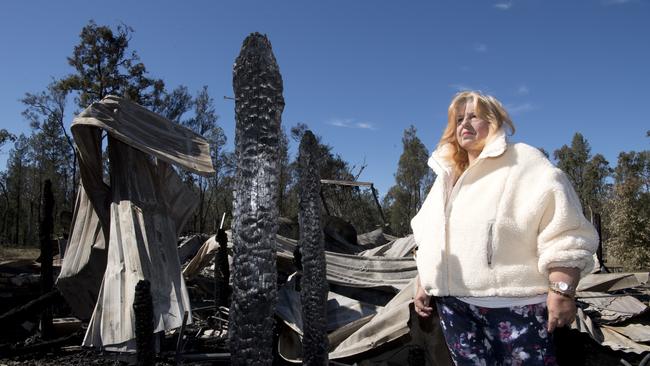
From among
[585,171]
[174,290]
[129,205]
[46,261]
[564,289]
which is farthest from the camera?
[585,171]

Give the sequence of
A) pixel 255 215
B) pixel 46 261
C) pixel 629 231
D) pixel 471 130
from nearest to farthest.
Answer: pixel 471 130 < pixel 255 215 < pixel 46 261 < pixel 629 231

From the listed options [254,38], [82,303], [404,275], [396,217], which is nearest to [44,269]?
[82,303]

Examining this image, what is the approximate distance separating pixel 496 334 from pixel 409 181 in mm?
40642

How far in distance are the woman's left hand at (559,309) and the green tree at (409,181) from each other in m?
39.6

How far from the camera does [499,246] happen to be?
1804 millimetres

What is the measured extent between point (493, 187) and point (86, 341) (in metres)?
4.16

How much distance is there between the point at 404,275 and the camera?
7.17 m

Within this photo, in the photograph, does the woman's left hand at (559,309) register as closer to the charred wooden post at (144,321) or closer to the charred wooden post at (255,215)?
the charred wooden post at (255,215)

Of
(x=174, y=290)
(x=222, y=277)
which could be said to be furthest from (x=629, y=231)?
(x=174, y=290)

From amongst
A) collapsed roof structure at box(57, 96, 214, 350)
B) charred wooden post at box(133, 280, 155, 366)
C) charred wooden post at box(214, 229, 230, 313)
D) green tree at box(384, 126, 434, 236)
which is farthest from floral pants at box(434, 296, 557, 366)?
green tree at box(384, 126, 434, 236)

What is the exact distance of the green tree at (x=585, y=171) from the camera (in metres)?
40.6

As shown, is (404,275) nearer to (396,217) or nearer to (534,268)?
(534,268)

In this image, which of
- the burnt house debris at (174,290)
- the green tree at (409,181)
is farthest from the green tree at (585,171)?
the burnt house debris at (174,290)

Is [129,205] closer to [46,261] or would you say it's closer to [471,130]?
[46,261]
